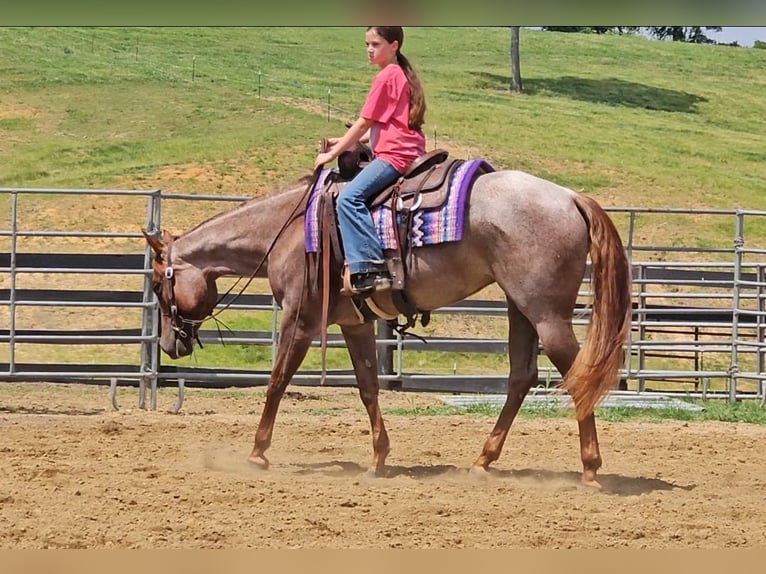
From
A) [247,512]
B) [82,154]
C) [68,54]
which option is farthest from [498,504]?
[68,54]

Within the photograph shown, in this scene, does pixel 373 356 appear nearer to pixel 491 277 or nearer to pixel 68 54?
pixel 491 277

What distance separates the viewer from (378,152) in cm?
582

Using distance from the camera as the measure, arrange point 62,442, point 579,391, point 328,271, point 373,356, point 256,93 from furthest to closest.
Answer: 1. point 256,93
2. point 62,442
3. point 373,356
4. point 328,271
5. point 579,391

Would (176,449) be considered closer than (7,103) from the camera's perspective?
Yes

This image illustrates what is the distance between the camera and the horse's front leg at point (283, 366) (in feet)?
20.1

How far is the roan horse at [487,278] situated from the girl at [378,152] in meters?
0.24

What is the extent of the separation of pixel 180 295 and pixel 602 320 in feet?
8.29

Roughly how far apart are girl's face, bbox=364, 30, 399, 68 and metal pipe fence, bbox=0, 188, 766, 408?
2.09m

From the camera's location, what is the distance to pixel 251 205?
649 cm

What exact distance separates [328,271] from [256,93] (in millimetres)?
29325

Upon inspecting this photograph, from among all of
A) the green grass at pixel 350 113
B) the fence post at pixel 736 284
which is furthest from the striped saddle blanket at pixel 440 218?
the green grass at pixel 350 113

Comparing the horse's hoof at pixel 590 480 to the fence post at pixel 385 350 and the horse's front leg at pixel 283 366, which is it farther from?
the fence post at pixel 385 350

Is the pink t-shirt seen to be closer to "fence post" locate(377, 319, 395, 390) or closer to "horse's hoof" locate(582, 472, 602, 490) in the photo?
"horse's hoof" locate(582, 472, 602, 490)

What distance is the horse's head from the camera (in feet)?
21.6
